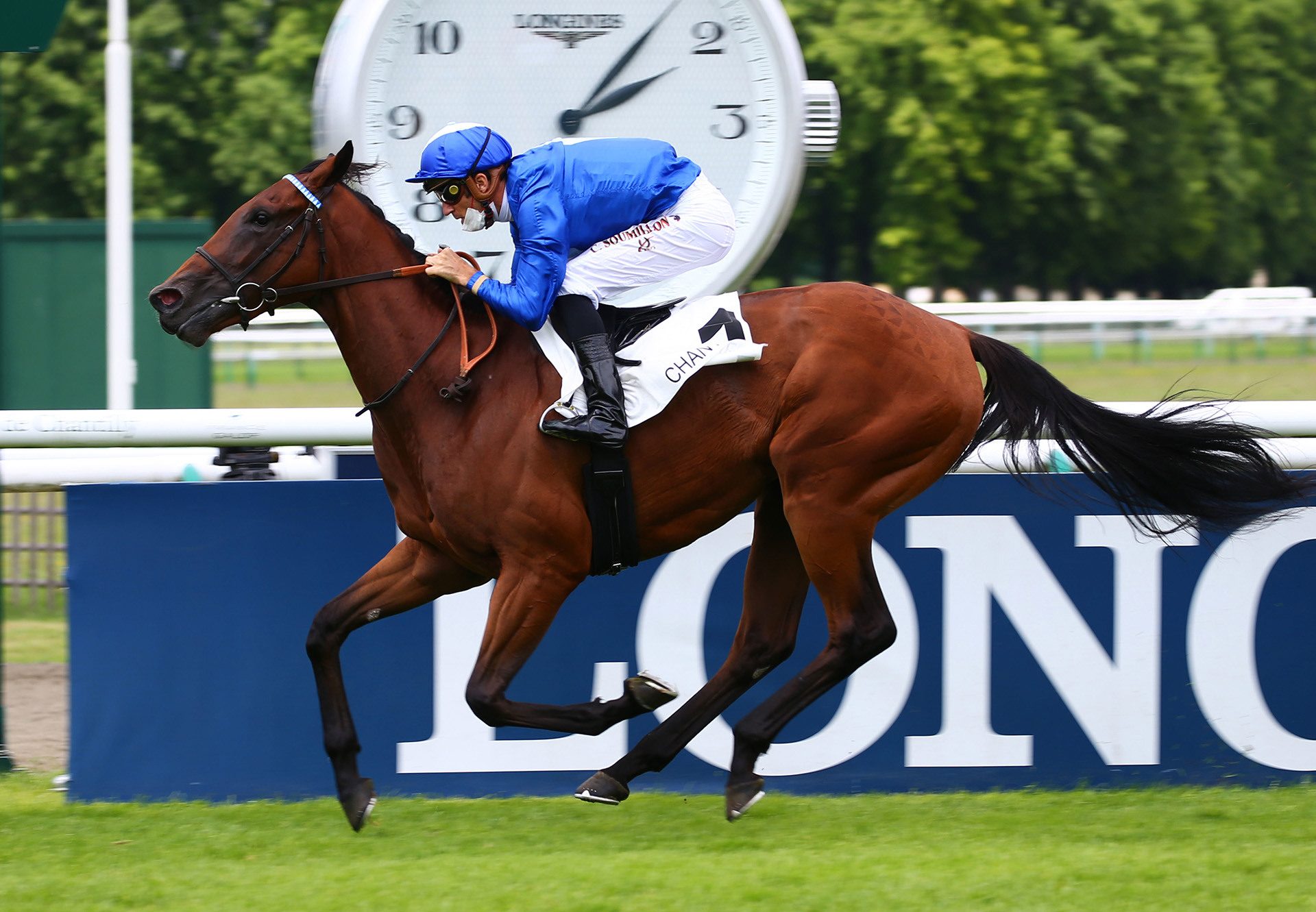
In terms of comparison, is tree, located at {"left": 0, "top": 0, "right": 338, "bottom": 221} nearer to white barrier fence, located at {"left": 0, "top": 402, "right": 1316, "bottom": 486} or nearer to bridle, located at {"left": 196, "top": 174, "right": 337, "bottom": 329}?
white barrier fence, located at {"left": 0, "top": 402, "right": 1316, "bottom": 486}

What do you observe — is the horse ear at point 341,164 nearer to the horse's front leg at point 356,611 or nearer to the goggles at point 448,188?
the goggles at point 448,188

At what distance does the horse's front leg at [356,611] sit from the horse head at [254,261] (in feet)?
2.54

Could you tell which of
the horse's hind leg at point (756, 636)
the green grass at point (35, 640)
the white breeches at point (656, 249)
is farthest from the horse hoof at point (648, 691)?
the green grass at point (35, 640)

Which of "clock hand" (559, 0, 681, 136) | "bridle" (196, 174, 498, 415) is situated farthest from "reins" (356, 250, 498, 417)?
"clock hand" (559, 0, 681, 136)

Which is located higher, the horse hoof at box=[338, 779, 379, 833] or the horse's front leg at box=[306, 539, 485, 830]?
the horse's front leg at box=[306, 539, 485, 830]

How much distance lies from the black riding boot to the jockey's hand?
11.3 inches

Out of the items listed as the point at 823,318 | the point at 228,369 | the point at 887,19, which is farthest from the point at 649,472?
the point at 228,369

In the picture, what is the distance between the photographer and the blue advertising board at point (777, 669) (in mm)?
4953

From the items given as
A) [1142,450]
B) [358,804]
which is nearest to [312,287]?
[358,804]

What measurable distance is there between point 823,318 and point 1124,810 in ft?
5.35

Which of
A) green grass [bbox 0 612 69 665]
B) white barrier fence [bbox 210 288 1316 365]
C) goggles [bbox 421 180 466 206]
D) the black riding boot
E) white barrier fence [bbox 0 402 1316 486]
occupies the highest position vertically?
goggles [bbox 421 180 466 206]

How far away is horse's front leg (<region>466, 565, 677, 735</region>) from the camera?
435cm

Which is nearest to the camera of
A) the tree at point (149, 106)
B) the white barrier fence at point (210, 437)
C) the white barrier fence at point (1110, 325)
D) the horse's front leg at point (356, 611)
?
the horse's front leg at point (356, 611)

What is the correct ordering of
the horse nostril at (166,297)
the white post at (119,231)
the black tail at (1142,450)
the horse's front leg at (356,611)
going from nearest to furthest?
the horse nostril at (166,297), the horse's front leg at (356,611), the black tail at (1142,450), the white post at (119,231)
